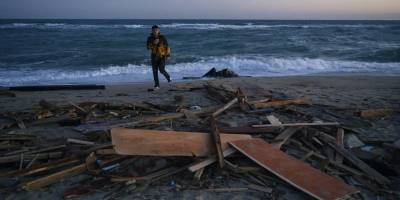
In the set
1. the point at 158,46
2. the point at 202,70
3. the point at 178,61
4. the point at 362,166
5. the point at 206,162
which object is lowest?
the point at 202,70

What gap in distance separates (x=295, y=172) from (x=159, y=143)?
1604mm

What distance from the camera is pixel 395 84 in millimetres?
12047

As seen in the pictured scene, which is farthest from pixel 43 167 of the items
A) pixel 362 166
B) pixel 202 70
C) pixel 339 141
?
pixel 202 70

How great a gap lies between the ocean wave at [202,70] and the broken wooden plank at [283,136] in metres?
9.75

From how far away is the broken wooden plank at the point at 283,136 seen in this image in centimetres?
474

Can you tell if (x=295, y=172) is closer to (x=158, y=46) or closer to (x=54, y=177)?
(x=54, y=177)

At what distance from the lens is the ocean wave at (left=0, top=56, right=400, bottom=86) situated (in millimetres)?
14586

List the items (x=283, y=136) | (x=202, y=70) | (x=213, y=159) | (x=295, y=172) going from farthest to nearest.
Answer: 1. (x=202, y=70)
2. (x=283, y=136)
3. (x=213, y=159)
4. (x=295, y=172)

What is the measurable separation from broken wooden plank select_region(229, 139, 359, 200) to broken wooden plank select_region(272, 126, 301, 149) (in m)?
0.29

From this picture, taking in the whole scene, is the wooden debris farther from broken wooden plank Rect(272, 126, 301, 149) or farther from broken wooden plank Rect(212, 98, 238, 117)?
broken wooden plank Rect(212, 98, 238, 117)

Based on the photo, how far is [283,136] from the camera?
499 cm

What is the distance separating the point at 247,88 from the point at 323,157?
528cm

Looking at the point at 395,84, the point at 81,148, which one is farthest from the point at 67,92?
the point at 395,84

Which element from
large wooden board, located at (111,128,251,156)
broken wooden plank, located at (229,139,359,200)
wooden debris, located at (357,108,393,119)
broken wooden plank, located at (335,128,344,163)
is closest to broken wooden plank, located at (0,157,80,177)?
large wooden board, located at (111,128,251,156)
